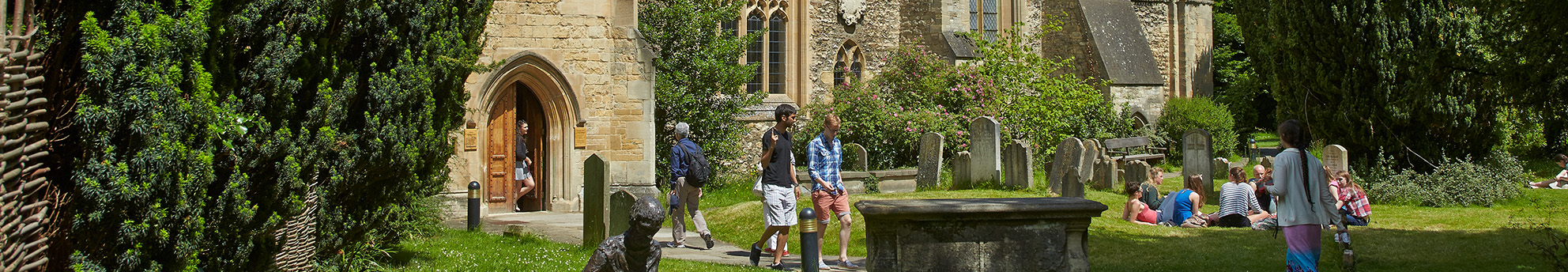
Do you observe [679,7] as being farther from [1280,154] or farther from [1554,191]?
[1554,191]

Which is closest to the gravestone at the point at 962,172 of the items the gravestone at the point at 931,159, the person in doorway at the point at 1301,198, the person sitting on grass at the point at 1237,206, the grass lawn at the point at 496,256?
the gravestone at the point at 931,159

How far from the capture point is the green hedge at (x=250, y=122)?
3.96 meters

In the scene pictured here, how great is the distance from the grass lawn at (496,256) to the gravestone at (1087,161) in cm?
800

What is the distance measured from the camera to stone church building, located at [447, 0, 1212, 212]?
42.5ft

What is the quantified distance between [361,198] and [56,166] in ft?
7.37

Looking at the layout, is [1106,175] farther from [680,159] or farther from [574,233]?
[680,159]

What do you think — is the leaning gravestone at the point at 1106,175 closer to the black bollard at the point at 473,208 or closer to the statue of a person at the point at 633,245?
the black bollard at the point at 473,208

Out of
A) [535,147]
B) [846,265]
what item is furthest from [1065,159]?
[846,265]

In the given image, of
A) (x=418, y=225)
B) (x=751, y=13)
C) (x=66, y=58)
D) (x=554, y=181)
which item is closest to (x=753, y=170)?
(x=751, y=13)

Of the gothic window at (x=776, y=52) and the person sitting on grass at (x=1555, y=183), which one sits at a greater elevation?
the gothic window at (x=776, y=52)

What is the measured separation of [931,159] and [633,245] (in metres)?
11.7

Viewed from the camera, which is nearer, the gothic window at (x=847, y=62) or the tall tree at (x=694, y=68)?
the tall tree at (x=694, y=68)

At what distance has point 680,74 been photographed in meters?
16.5

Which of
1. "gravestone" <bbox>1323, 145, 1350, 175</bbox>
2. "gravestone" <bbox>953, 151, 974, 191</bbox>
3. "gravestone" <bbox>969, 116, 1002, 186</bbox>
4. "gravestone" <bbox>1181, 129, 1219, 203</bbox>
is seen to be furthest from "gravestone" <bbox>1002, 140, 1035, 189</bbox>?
"gravestone" <bbox>1323, 145, 1350, 175</bbox>
